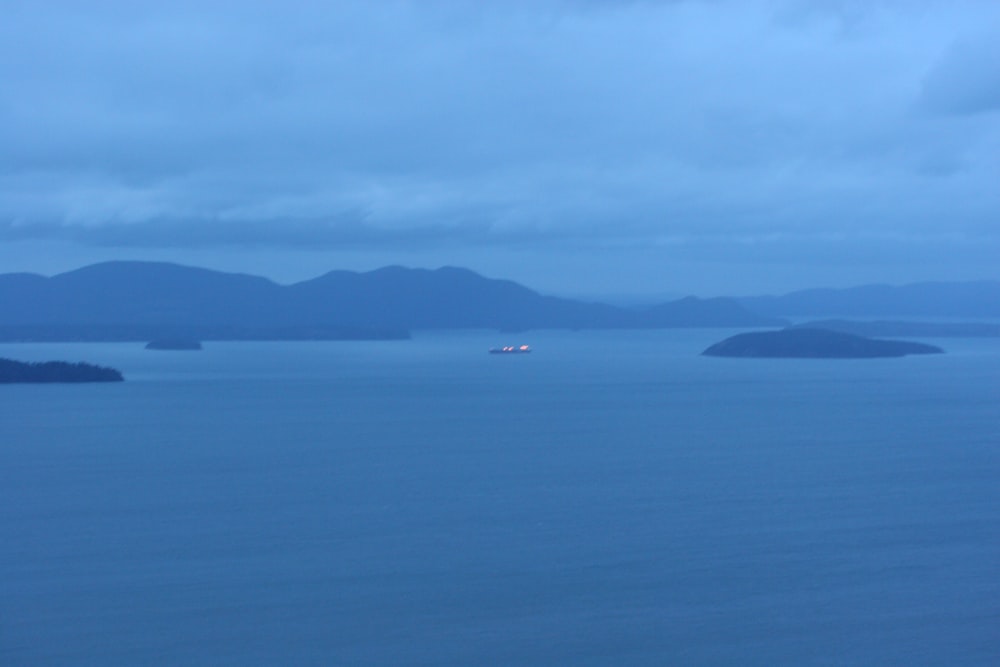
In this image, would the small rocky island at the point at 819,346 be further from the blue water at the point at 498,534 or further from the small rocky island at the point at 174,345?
the small rocky island at the point at 174,345

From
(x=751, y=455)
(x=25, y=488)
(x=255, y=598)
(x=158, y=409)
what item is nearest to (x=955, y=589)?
(x=255, y=598)

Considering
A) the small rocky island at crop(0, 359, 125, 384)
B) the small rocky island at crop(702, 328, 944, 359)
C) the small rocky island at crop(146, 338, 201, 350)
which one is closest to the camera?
the small rocky island at crop(0, 359, 125, 384)

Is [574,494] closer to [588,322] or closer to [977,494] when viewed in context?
[977,494]

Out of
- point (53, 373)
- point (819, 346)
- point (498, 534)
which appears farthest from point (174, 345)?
point (498, 534)

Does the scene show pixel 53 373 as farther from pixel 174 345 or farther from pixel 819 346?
pixel 819 346

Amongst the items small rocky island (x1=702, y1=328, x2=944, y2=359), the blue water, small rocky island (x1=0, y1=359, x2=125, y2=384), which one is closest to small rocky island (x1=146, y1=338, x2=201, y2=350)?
small rocky island (x1=0, y1=359, x2=125, y2=384)

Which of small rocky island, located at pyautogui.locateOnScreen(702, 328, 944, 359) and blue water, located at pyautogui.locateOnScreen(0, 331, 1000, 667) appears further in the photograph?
small rocky island, located at pyautogui.locateOnScreen(702, 328, 944, 359)

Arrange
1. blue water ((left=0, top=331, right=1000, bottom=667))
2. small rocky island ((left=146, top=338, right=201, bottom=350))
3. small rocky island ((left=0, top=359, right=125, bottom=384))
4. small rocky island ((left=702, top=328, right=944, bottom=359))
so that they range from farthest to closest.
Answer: small rocky island ((left=146, top=338, right=201, bottom=350))
small rocky island ((left=702, top=328, right=944, bottom=359))
small rocky island ((left=0, top=359, right=125, bottom=384))
blue water ((left=0, top=331, right=1000, bottom=667))

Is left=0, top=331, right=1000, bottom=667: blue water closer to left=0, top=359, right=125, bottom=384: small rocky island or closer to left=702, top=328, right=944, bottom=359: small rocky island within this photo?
left=0, top=359, right=125, bottom=384: small rocky island
